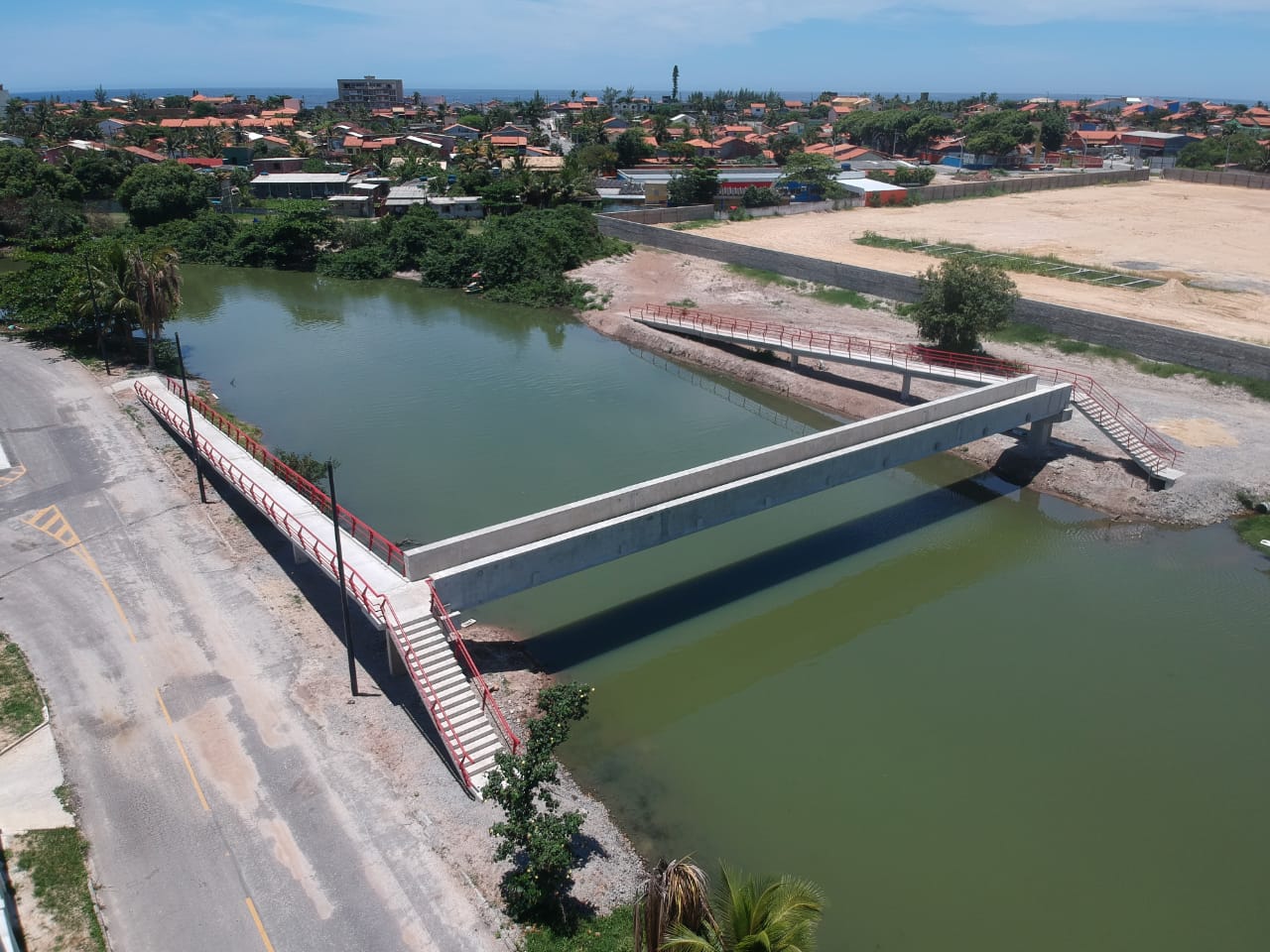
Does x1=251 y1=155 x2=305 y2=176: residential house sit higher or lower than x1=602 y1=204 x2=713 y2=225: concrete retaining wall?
higher

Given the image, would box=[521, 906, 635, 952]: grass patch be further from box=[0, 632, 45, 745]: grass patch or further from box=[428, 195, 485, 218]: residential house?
box=[428, 195, 485, 218]: residential house

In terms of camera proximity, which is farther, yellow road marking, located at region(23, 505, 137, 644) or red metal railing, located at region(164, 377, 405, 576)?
yellow road marking, located at region(23, 505, 137, 644)

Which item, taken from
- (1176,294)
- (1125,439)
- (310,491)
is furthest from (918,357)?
(310,491)

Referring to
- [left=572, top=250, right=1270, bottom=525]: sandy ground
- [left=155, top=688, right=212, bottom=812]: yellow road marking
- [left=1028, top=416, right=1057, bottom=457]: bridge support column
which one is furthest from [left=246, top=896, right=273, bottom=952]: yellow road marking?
[left=1028, top=416, right=1057, bottom=457]: bridge support column

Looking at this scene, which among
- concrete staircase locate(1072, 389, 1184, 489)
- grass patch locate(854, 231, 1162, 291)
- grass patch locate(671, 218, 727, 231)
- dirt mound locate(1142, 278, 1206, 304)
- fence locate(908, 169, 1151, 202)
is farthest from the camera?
fence locate(908, 169, 1151, 202)

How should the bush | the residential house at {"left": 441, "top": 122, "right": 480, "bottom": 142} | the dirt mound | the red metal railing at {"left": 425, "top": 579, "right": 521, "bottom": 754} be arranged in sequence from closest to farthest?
the red metal railing at {"left": 425, "top": 579, "right": 521, "bottom": 754} → the dirt mound → the bush → the residential house at {"left": 441, "top": 122, "right": 480, "bottom": 142}

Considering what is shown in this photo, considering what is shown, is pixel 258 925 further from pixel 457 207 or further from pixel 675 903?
pixel 457 207
